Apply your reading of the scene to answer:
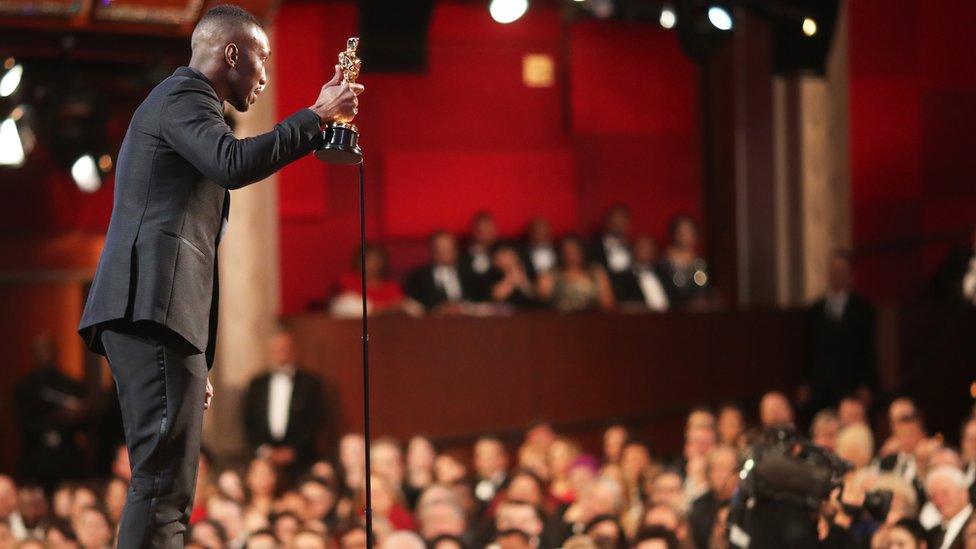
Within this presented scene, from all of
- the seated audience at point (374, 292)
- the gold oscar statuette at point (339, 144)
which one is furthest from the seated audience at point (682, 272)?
the gold oscar statuette at point (339, 144)

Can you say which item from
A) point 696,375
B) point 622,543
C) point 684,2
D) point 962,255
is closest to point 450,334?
point 696,375

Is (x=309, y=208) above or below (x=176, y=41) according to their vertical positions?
below

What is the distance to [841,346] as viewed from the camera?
964 cm

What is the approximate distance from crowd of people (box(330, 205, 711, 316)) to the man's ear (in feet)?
19.3

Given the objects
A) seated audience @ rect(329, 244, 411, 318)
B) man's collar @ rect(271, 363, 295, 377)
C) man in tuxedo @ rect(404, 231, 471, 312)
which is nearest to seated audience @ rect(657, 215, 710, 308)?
man in tuxedo @ rect(404, 231, 471, 312)

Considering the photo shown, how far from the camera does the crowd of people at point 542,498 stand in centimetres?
579

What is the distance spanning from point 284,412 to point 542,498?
207 cm

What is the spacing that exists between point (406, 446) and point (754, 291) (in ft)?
12.8

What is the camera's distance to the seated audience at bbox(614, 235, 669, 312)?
395 inches

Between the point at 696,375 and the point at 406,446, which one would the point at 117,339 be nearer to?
the point at 406,446

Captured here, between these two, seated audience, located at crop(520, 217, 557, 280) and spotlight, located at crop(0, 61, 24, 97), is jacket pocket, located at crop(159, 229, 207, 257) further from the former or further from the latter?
seated audience, located at crop(520, 217, 557, 280)

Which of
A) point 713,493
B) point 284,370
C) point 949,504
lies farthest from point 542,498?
point 284,370

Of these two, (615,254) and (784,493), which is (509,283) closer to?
(615,254)

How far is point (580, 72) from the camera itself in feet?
39.4
